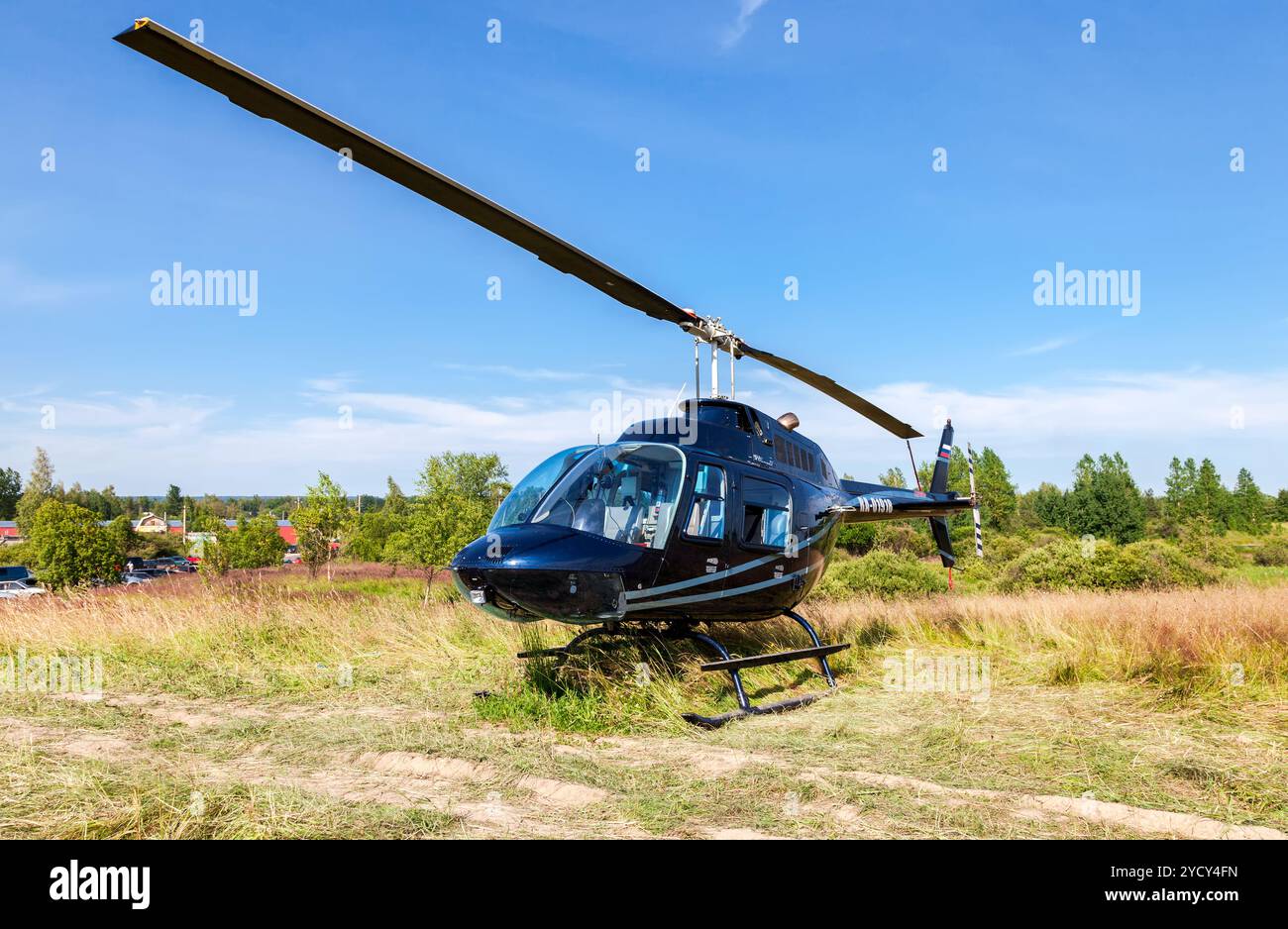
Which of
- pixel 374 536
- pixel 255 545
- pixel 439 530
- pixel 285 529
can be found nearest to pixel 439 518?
pixel 439 530

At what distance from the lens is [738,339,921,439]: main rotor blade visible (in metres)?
9.54

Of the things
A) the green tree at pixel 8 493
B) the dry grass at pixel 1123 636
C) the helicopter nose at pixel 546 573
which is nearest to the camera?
the helicopter nose at pixel 546 573

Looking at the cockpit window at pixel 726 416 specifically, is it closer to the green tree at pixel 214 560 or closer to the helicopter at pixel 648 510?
Answer: the helicopter at pixel 648 510

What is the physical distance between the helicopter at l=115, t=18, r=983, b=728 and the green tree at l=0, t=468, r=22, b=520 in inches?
4920

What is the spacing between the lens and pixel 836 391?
10.2 m

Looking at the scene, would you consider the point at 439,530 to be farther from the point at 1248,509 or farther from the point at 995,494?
the point at 1248,509

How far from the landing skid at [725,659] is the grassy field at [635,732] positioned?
6.9 inches

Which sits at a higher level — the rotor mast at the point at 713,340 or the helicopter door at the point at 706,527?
the rotor mast at the point at 713,340

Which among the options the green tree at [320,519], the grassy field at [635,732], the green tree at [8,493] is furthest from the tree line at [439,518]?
the green tree at [8,493]

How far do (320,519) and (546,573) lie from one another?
25794mm

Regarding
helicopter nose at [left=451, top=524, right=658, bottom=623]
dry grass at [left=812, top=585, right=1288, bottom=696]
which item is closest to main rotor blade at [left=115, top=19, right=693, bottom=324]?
helicopter nose at [left=451, top=524, right=658, bottom=623]

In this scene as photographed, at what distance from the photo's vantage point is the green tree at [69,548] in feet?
112

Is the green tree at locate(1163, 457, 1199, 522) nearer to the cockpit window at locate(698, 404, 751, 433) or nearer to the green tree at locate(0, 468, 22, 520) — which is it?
the cockpit window at locate(698, 404, 751, 433)

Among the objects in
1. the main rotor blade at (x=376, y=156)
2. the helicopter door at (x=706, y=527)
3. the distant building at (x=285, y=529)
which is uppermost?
the main rotor blade at (x=376, y=156)
